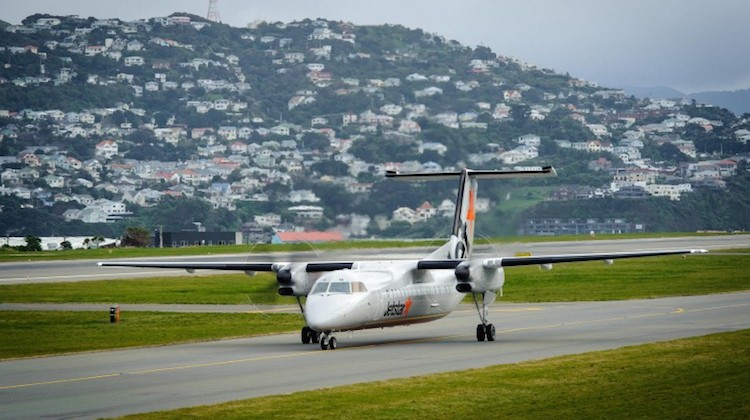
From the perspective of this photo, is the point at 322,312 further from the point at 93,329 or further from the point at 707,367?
the point at 93,329

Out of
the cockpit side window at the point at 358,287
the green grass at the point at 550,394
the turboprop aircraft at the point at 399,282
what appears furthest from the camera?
the cockpit side window at the point at 358,287

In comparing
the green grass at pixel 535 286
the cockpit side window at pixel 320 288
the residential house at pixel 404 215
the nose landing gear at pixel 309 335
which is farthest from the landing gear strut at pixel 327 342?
the green grass at pixel 535 286

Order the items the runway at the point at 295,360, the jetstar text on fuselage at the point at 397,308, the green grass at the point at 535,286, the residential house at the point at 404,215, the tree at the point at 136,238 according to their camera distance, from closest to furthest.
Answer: the runway at the point at 295,360 → the jetstar text on fuselage at the point at 397,308 → the residential house at the point at 404,215 → the green grass at the point at 535,286 → the tree at the point at 136,238

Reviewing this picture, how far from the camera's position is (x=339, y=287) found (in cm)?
3131

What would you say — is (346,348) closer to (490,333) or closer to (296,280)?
(296,280)

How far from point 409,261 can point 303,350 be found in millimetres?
4156

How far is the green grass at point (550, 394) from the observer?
2100 cm

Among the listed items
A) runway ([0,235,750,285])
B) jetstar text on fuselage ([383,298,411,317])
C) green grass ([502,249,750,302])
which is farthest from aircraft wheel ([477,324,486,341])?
green grass ([502,249,750,302])

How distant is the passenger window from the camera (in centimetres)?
3125

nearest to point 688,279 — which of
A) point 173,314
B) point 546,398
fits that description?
point 173,314

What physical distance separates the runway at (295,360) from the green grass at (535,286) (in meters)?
12.0

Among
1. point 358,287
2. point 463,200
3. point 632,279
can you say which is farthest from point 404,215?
point 632,279

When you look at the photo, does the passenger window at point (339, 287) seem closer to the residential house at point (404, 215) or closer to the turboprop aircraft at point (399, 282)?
the turboprop aircraft at point (399, 282)

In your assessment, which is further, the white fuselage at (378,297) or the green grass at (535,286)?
the green grass at (535,286)
